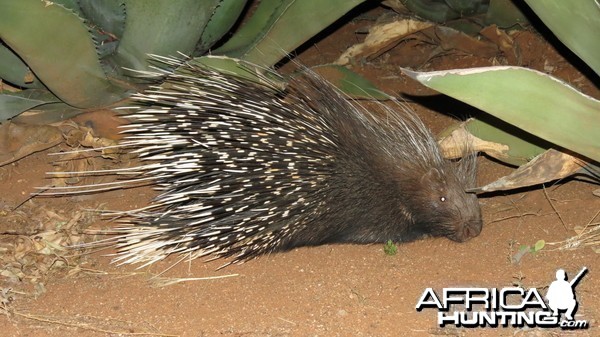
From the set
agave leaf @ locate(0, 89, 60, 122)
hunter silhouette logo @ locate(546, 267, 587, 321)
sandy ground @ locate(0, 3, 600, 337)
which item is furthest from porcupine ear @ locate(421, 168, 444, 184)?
agave leaf @ locate(0, 89, 60, 122)

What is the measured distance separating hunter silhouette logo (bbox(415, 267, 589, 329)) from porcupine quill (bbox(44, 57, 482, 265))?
56 centimetres

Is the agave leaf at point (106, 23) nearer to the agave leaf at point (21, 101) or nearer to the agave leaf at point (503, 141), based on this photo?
the agave leaf at point (21, 101)

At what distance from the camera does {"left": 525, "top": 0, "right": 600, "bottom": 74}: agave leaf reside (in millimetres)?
2322

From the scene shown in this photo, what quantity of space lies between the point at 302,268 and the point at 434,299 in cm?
56

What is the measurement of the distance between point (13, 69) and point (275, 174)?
3.95ft

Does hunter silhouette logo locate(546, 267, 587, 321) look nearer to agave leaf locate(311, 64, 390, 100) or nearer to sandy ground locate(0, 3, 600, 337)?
sandy ground locate(0, 3, 600, 337)

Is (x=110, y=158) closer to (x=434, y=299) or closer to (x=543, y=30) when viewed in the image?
(x=434, y=299)

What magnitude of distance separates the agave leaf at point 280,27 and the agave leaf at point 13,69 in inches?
31.0

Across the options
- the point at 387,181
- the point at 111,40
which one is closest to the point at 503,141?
the point at 387,181

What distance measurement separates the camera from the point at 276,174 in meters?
2.92

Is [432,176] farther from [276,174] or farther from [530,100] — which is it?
[530,100]

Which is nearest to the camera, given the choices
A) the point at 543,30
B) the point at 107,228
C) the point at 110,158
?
the point at 107,228

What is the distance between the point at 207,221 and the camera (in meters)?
2.93

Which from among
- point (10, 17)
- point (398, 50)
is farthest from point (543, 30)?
point (10, 17)
